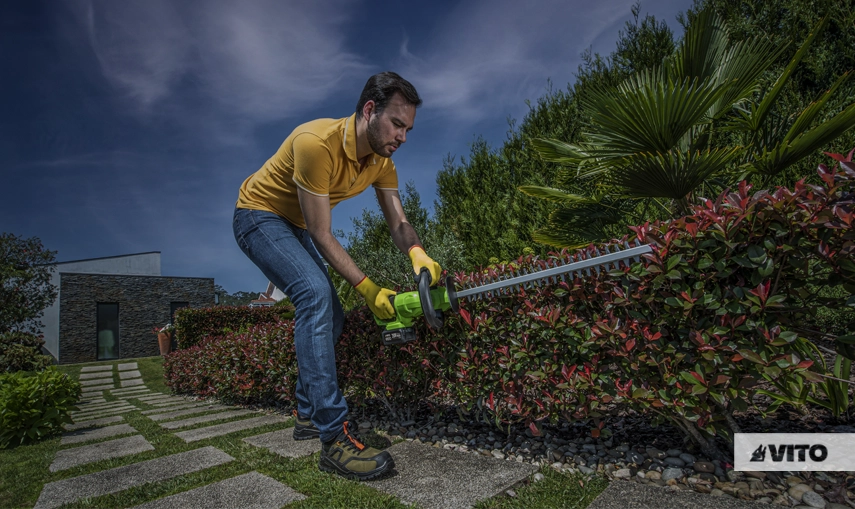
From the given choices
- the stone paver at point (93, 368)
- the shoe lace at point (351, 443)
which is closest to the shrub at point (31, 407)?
the shoe lace at point (351, 443)

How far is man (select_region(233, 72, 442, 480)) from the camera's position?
6.89ft

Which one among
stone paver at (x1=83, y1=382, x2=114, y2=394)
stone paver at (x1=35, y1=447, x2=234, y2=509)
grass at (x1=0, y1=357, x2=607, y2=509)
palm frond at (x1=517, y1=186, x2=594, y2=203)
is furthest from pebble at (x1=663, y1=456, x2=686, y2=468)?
stone paver at (x1=83, y1=382, x2=114, y2=394)

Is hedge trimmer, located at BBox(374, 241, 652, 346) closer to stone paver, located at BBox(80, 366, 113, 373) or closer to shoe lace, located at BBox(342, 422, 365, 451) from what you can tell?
shoe lace, located at BBox(342, 422, 365, 451)

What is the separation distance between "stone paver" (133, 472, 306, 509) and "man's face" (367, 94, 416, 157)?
1.65 meters

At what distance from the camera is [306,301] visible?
7.27ft

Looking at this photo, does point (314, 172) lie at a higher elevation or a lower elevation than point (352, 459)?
higher

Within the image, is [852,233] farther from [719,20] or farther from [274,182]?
[719,20]

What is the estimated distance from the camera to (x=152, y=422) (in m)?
4.09

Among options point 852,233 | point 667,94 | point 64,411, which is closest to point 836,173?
point 852,233

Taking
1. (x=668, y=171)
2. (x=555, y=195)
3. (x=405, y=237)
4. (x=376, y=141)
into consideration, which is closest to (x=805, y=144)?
(x=668, y=171)

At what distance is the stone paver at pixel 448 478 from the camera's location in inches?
64.7

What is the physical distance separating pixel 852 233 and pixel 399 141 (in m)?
1.82

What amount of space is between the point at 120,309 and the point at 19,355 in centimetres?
1510

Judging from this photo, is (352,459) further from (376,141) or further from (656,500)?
(376,141)
